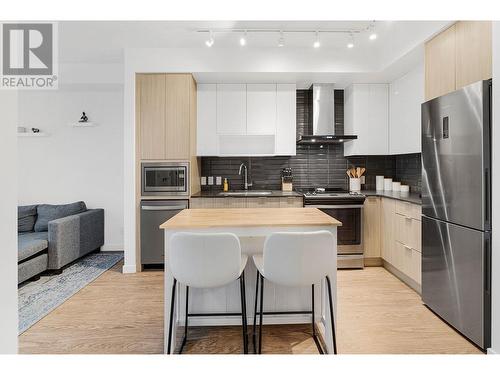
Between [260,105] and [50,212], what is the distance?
10.5 ft

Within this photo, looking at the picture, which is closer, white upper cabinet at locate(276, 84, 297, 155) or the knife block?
white upper cabinet at locate(276, 84, 297, 155)

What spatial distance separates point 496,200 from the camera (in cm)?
205

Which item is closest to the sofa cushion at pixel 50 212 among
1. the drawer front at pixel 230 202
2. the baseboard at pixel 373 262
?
the drawer front at pixel 230 202

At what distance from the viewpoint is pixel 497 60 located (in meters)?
2.04

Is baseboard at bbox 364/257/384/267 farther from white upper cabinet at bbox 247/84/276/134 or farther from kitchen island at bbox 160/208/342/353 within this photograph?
white upper cabinet at bbox 247/84/276/134

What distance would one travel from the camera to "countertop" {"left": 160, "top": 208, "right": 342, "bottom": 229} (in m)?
2.09

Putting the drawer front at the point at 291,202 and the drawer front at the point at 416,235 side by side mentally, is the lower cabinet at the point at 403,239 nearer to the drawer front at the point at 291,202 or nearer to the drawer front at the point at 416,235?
the drawer front at the point at 416,235

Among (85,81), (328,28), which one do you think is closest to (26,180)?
(85,81)

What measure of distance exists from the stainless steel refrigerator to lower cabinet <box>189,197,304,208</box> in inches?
64.1

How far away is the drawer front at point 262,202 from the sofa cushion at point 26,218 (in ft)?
9.68

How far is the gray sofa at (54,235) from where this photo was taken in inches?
139

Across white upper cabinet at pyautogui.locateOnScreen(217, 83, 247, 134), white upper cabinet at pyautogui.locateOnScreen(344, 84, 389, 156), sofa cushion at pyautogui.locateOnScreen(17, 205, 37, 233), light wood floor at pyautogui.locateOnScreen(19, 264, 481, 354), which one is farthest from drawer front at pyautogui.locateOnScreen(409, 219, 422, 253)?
sofa cushion at pyautogui.locateOnScreen(17, 205, 37, 233)

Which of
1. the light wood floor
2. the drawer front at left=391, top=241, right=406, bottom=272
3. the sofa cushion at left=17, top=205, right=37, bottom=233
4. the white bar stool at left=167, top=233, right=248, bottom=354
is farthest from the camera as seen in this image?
the sofa cushion at left=17, top=205, right=37, bottom=233
